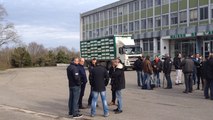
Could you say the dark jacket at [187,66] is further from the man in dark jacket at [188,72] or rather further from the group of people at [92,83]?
the group of people at [92,83]

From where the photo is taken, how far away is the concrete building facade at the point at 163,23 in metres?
46.9

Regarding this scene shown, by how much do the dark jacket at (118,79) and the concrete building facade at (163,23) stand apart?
31.0m

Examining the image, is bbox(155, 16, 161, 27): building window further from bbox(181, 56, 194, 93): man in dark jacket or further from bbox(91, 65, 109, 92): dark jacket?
bbox(91, 65, 109, 92): dark jacket

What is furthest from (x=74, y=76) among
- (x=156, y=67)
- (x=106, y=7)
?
(x=106, y=7)

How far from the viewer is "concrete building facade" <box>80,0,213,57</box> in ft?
154

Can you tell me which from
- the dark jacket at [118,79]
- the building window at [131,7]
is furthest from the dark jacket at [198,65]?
the building window at [131,7]

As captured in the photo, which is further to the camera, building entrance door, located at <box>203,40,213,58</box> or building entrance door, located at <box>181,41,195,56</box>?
building entrance door, located at <box>181,41,195,56</box>

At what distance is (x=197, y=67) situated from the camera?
1850 cm

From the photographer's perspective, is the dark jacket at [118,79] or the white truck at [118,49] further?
the white truck at [118,49]

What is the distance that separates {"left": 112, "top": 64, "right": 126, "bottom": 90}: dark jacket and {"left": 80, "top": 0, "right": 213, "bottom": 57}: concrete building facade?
1222 inches

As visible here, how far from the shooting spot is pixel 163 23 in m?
56.2

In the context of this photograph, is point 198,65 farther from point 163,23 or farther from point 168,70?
point 163,23

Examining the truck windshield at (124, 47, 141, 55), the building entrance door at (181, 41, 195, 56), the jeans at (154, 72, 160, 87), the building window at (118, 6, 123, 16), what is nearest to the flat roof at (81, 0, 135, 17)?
the building window at (118, 6, 123, 16)

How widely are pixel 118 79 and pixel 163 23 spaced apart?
150 feet
